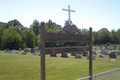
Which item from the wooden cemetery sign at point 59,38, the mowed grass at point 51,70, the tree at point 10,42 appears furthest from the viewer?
the tree at point 10,42

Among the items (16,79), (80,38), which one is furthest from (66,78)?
(80,38)

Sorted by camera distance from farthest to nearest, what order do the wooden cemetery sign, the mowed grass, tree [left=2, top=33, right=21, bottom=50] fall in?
tree [left=2, top=33, right=21, bottom=50]
the mowed grass
the wooden cemetery sign

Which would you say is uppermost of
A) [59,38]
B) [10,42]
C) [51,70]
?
[10,42]

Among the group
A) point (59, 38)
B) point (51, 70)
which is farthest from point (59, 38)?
point (51, 70)

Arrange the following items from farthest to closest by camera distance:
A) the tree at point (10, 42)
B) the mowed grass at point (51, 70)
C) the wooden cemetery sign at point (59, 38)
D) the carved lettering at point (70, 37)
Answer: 1. the tree at point (10, 42)
2. the mowed grass at point (51, 70)
3. the carved lettering at point (70, 37)
4. the wooden cemetery sign at point (59, 38)

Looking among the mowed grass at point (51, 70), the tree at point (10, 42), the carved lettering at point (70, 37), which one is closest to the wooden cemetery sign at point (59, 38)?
the carved lettering at point (70, 37)

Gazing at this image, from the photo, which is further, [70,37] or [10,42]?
[10,42]

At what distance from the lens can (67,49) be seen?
237 inches

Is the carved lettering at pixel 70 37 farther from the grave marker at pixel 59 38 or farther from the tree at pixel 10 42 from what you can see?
the tree at pixel 10 42

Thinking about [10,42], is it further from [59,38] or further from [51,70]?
[59,38]

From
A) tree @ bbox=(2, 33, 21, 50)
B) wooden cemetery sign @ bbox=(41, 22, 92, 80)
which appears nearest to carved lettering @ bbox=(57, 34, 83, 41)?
wooden cemetery sign @ bbox=(41, 22, 92, 80)

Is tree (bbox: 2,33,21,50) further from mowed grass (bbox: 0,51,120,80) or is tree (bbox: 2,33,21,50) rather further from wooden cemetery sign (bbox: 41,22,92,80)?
wooden cemetery sign (bbox: 41,22,92,80)

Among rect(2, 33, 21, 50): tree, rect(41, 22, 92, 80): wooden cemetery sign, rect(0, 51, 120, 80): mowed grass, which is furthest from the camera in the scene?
rect(2, 33, 21, 50): tree

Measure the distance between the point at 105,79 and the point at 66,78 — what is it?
4510 millimetres
